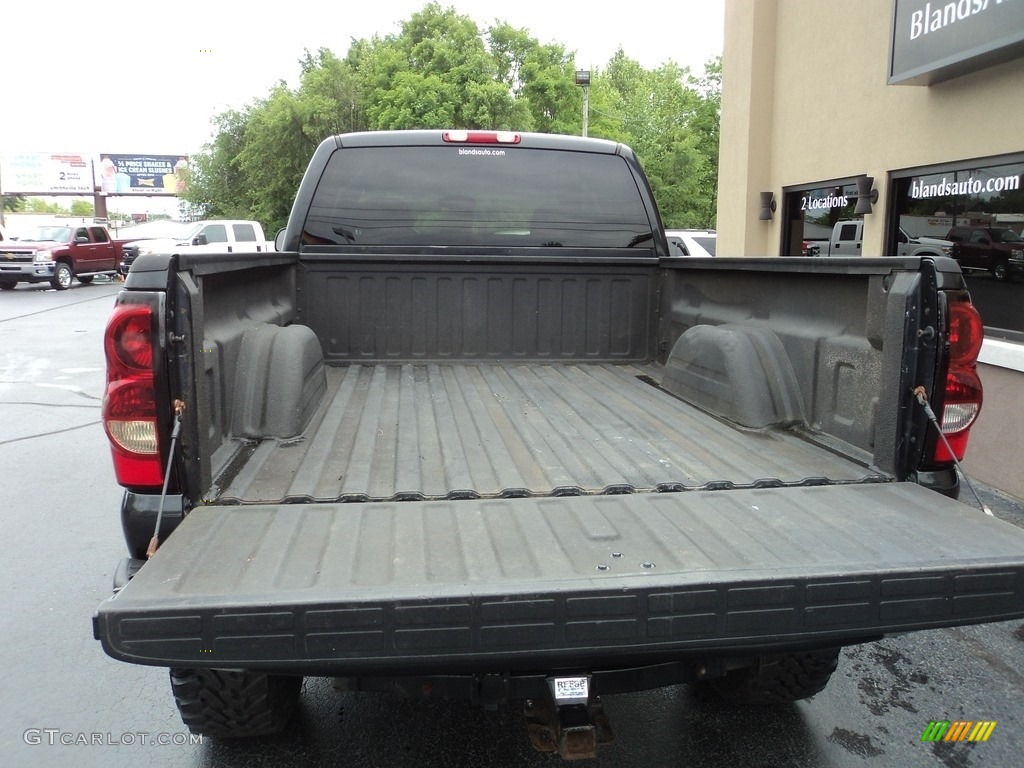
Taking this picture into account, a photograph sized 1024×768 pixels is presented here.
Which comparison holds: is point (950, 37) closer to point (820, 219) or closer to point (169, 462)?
point (820, 219)

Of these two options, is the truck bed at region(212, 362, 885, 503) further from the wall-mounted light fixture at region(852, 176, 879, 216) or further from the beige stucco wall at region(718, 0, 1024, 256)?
the wall-mounted light fixture at region(852, 176, 879, 216)

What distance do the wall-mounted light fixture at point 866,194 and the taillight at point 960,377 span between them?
6388 millimetres

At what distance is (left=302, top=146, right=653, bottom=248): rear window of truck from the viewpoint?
462 centimetres

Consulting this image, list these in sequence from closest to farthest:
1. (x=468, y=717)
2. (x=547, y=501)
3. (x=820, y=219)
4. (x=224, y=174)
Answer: (x=547, y=501)
(x=468, y=717)
(x=820, y=219)
(x=224, y=174)

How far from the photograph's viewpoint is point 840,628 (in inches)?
79.4

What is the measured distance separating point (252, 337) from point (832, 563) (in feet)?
7.41

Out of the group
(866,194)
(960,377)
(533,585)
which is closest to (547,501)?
(533,585)

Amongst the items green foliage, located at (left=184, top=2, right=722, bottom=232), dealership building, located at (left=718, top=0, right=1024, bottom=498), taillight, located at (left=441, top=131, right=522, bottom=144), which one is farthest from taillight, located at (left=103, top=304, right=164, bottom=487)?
green foliage, located at (left=184, top=2, right=722, bottom=232)

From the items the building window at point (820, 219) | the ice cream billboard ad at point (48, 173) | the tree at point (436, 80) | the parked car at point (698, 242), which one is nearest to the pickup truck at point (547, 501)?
the building window at point (820, 219)

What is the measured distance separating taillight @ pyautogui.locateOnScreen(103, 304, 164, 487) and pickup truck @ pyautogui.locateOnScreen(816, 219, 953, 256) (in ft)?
23.5

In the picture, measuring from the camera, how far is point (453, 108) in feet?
102

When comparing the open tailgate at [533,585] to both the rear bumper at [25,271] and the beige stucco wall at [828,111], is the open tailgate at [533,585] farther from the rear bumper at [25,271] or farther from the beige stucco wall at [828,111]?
the rear bumper at [25,271]

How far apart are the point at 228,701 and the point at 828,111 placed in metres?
9.13

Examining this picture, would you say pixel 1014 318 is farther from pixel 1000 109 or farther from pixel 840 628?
pixel 840 628
